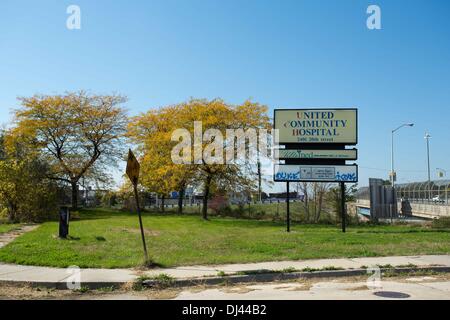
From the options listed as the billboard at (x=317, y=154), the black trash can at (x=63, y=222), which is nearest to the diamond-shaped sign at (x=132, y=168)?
the black trash can at (x=63, y=222)

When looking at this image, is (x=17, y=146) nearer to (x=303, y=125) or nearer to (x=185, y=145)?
(x=185, y=145)

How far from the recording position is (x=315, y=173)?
20781 millimetres

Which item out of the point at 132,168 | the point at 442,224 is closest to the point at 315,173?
the point at 442,224

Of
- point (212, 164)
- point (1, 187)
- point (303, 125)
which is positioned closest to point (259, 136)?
point (212, 164)

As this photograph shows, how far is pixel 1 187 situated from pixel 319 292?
80.0ft

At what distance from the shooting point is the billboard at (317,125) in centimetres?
2048

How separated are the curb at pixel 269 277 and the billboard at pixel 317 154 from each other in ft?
34.3

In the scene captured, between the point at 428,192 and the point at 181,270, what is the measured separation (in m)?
43.8

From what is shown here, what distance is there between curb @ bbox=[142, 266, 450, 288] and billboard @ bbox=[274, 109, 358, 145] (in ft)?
34.9

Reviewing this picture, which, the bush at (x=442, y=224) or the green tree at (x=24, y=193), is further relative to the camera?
the green tree at (x=24, y=193)

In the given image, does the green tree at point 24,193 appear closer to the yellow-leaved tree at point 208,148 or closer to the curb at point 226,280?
the yellow-leaved tree at point 208,148

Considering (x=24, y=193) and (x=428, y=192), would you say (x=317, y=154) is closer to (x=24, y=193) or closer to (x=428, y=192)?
(x=24, y=193)

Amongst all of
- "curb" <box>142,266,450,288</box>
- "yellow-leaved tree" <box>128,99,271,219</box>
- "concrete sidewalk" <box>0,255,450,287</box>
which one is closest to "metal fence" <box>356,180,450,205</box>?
"yellow-leaved tree" <box>128,99,271,219</box>
